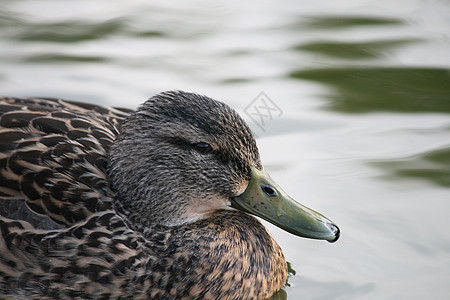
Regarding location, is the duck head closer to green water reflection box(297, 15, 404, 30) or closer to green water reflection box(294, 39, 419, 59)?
green water reflection box(294, 39, 419, 59)

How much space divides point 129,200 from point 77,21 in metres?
4.90

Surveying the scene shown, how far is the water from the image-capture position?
612 cm

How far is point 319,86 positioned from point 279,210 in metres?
3.26

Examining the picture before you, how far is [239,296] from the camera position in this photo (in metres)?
5.50

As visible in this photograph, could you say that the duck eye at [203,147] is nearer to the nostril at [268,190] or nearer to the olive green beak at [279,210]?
the olive green beak at [279,210]

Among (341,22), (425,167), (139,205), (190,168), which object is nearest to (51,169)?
(139,205)

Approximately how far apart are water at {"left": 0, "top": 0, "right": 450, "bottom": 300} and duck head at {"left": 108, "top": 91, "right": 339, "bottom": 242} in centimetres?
75

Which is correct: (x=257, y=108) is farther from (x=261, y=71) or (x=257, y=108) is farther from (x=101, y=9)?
(x=101, y=9)

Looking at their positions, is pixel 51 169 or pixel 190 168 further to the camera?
pixel 190 168

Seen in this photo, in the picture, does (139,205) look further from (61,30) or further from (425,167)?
→ (61,30)

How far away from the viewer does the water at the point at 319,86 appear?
6.12m

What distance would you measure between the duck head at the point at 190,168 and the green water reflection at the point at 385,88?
277 cm

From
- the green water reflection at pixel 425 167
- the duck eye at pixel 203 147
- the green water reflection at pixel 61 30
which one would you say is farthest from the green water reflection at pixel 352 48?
the duck eye at pixel 203 147

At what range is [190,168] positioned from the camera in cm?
544
